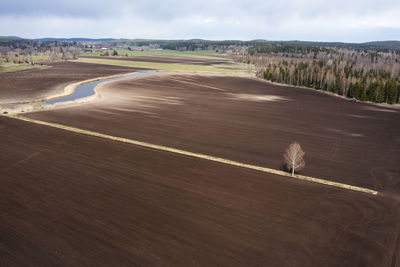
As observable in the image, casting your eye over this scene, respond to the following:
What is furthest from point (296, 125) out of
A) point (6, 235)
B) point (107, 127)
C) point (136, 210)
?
point (6, 235)

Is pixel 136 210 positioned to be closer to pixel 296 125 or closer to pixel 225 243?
pixel 225 243

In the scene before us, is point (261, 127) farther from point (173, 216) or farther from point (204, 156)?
point (173, 216)

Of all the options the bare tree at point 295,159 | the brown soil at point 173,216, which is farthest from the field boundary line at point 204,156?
the brown soil at point 173,216

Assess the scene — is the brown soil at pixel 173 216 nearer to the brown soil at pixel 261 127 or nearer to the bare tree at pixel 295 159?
the bare tree at pixel 295 159

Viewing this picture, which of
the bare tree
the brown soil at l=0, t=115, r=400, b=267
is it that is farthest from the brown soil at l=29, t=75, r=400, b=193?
the brown soil at l=0, t=115, r=400, b=267

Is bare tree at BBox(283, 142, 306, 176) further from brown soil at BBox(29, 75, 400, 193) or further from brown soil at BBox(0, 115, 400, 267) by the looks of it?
brown soil at BBox(0, 115, 400, 267)

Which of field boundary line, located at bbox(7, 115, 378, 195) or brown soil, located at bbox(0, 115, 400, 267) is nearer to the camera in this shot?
brown soil, located at bbox(0, 115, 400, 267)
